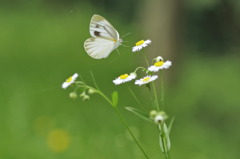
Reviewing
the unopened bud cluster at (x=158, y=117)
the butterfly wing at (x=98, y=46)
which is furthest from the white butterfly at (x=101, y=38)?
the unopened bud cluster at (x=158, y=117)

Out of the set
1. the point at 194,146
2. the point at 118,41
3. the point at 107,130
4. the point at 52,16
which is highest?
the point at 52,16

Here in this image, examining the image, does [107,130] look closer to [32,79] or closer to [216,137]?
[216,137]

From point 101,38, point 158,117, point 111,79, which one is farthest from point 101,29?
point 111,79

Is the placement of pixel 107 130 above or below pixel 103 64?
below

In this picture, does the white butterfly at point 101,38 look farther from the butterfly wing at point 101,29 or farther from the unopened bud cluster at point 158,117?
the unopened bud cluster at point 158,117

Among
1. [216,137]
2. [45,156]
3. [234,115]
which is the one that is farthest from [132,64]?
[45,156]

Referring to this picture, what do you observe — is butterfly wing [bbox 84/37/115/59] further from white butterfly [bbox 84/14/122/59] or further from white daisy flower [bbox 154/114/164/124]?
white daisy flower [bbox 154/114/164/124]

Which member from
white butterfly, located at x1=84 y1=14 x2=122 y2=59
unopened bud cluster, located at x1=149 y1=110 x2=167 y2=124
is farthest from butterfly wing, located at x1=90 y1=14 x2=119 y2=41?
unopened bud cluster, located at x1=149 y1=110 x2=167 y2=124
